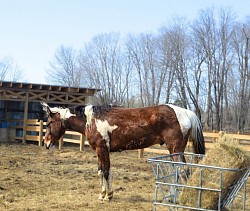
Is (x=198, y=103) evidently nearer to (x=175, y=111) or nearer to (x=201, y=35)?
(x=201, y=35)

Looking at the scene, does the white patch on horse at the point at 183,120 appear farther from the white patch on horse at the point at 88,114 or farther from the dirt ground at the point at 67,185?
the white patch on horse at the point at 88,114

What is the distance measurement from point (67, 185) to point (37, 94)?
12404 mm

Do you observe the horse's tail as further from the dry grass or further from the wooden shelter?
the wooden shelter

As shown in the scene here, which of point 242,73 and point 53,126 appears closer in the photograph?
point 53,126

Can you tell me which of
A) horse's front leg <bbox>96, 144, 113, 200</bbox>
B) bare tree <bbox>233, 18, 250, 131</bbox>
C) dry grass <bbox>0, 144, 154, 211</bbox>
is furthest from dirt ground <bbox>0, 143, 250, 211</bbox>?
bare tree <bbox>233, 18, 250, 131</bbox>

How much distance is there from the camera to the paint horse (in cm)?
607

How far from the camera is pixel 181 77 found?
107ft

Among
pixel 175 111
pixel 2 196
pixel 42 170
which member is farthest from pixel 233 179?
pixel 42 170

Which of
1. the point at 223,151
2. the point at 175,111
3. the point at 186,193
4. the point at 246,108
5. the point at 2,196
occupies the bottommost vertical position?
the point at 2,196

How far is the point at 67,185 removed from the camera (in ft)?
24.1

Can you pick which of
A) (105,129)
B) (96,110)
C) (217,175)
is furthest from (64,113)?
(217,175)

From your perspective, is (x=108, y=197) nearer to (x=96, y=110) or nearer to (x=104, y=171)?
(x=104, y=171)

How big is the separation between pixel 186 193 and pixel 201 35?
2865 centimetres

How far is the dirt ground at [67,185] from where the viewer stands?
571 cm
